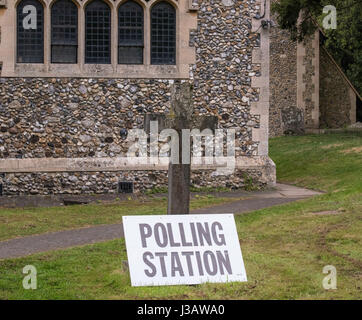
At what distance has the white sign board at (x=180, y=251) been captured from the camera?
8141mm

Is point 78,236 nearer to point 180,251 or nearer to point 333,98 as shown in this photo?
point 180,251

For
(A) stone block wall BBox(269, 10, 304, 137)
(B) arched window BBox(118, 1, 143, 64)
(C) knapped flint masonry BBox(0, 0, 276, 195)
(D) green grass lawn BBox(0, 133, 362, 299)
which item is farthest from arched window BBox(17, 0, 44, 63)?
(A) stone block wall BBox(269, 10, 304, 137)

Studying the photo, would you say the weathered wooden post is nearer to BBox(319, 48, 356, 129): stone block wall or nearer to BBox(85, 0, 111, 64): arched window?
BBox(85, 0, 111, 64): arched window

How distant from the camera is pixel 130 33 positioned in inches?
688

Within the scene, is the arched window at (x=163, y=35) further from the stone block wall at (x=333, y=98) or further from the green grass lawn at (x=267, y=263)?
the stone block wall at (x=333, y=98)

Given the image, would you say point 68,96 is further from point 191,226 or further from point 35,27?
point 191,226

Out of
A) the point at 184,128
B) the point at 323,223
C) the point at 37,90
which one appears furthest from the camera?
the point at 37,90

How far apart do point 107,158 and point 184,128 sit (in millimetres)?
8144

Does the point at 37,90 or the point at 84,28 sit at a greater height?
the point at 84,28

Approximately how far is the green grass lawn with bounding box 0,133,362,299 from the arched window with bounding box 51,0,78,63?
4.31 meters

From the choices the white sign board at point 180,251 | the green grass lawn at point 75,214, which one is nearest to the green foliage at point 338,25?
the green grass lawn at point 75,214

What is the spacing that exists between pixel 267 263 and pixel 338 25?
27.4 meters
